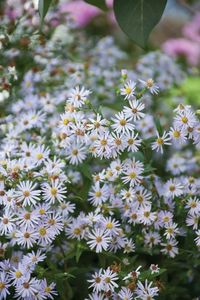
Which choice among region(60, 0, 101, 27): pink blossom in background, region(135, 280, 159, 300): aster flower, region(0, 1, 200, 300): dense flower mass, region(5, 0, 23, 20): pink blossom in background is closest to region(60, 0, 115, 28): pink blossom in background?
region(60, 0, 101, 27): pink blossom in background

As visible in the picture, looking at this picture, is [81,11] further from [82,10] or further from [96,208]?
[96,208]

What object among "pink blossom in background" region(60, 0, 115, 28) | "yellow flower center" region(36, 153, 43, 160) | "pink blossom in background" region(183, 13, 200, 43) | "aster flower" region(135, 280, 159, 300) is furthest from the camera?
"pink blossom in background" region(183, 13, 200, 43)

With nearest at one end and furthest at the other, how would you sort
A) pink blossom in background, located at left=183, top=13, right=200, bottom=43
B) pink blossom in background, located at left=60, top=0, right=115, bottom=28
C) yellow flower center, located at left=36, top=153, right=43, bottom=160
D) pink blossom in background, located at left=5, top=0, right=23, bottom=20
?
yellow flower center, located at left=36, top=153, right=43, bottom=160, pink blossom in background, located at left=5, top=0, right=23, bottom=20, pink blossom in background, located at left=60, top=0, right=115, bottom=28, pink blossom in background, located at left=183, top=13, right=200, bottom=43

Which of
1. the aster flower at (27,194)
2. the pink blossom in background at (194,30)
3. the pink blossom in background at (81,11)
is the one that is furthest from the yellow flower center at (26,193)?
the pink blossom in background at (194,30)

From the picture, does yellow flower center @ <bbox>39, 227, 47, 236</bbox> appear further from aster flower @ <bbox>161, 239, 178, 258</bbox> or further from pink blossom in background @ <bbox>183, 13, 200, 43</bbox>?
pink blossom in background @ <bbox>183, 13, 200, 43</bbox>

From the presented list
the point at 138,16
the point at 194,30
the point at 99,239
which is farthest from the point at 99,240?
the point at 194,30

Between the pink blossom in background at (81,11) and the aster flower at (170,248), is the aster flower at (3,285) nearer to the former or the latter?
the aster flower at (170,248)

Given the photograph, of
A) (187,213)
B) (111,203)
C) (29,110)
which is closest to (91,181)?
(111,203)

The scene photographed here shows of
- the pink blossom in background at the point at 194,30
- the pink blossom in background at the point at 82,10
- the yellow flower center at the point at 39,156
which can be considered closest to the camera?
the yellow flower center at the point at 39,156
